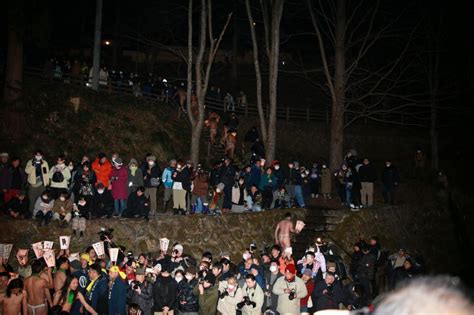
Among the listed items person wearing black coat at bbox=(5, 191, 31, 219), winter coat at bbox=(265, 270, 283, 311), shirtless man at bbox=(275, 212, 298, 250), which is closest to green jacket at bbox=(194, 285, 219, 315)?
winter coat at bbox=(265, 270, 283, 311)

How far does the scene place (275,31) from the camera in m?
21.2

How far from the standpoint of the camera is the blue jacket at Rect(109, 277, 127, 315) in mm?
11711

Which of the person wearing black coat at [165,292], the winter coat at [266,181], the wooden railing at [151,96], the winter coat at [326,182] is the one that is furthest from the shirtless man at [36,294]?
the wooden railing at [151,96]

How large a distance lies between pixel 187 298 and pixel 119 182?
17.7ft

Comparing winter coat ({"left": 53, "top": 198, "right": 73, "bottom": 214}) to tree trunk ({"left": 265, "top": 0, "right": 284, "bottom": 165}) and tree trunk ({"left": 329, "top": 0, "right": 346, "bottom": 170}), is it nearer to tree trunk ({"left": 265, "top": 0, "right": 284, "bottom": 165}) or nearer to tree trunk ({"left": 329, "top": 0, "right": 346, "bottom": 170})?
tree trunk ({"left": 265, "top": 0, "right": 284, "bottom": 165})

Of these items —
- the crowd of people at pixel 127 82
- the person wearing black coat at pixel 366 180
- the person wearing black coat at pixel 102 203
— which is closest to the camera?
the person wearing black coat at pixel 102 203

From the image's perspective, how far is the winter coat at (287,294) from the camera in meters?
12.1

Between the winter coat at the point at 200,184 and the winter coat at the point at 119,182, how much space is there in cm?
223

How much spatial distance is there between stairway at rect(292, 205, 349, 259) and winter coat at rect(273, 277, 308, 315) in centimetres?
577

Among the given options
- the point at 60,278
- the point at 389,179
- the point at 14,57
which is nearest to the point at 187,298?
the point at 60,278

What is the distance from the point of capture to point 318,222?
19.0 meters

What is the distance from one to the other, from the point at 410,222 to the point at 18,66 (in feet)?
51.3

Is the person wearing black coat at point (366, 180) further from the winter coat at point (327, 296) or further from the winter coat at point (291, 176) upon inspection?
the winter coat at point (327, 296)

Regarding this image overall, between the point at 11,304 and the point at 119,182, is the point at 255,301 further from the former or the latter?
the point at 119,182
